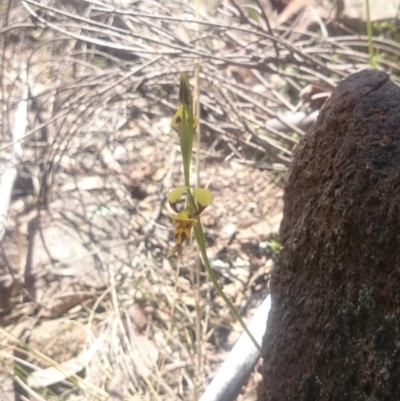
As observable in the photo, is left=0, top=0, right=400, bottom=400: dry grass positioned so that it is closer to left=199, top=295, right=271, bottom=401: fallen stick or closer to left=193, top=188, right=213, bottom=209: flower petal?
left=199, top=295, right=271, bottom=401: fallen stick

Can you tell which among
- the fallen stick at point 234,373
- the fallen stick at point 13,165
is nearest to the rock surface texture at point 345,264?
the fallen stick at point 234,373

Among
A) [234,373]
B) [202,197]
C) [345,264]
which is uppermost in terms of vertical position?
[202,197]

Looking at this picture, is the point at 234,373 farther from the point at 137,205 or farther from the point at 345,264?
the point at 137,205

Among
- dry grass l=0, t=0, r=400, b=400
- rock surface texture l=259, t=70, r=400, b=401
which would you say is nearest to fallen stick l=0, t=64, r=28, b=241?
dry grass l=0, t=0, r=400, b=400

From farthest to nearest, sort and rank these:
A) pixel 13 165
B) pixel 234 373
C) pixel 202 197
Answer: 1. pixel 13 165
2. pixel 234 373
3. pixel 202 197

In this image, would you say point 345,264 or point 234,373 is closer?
point 345,264

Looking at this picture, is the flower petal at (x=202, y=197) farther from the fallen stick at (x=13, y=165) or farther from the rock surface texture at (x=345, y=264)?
the fallen stick at (x=13, y=165)

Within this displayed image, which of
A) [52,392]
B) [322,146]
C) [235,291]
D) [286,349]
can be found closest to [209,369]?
[235,291]

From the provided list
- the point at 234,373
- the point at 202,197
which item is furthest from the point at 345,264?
the point at 234,373
